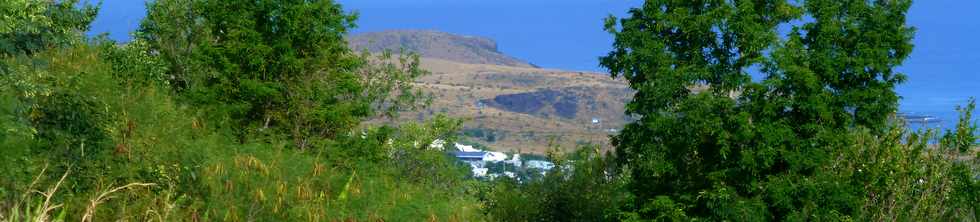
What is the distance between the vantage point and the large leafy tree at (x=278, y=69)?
31.5 metres

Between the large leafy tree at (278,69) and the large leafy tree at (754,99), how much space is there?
336 inches

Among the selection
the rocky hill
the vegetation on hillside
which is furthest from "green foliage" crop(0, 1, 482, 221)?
the rocky hill

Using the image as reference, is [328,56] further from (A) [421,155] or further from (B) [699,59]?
(B) [699,59]

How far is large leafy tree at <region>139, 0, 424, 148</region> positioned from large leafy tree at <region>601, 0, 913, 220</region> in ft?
28.0

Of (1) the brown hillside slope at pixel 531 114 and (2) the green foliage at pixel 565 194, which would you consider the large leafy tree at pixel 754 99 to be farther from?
(1) the brown hillside slope at pixel 531 114

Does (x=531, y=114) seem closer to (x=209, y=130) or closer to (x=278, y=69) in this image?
(x=278, y=69)

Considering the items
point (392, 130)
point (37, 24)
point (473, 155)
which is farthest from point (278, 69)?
point (473, 155)

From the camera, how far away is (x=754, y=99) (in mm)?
25219

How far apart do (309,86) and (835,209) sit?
572 inches

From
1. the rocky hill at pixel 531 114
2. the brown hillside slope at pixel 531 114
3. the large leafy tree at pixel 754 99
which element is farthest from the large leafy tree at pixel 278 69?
the brown hillside slope at pixel 531 114

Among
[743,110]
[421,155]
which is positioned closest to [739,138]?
[743,110]

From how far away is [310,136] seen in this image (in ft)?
105

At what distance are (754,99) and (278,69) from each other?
43.9 ft

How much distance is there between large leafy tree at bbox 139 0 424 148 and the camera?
103ft
